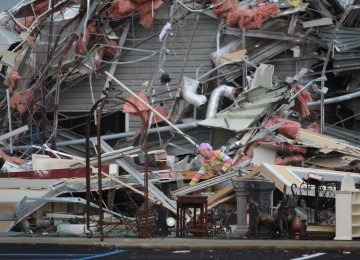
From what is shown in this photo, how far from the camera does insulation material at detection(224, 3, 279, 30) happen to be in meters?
25.2

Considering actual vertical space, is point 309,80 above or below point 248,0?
below

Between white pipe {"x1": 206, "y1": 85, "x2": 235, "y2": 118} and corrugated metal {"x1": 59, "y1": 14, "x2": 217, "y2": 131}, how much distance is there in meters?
1.31

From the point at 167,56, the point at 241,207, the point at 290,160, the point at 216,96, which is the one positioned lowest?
the point at 241,207

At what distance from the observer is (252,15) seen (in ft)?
82.8

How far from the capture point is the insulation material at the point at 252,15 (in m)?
25.2

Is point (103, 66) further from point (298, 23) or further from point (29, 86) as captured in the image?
point (298, 23)

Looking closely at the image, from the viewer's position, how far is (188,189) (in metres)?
20.8

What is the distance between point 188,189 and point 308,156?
3.51 metres

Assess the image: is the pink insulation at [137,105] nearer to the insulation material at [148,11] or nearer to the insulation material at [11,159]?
the insulation material at [148,11]

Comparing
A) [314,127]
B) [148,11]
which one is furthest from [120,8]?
[314,127]

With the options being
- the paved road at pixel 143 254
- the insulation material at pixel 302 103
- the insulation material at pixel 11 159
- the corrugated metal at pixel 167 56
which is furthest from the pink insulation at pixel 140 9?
the paved road at pixel 143 254

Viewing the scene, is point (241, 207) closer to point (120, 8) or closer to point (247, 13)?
point (247, 13)

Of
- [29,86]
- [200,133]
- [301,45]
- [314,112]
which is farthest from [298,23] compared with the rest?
[29,86]

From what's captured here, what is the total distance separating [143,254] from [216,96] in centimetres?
947
